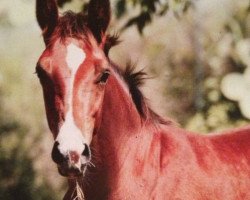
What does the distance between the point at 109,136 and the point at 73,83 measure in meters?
0.54

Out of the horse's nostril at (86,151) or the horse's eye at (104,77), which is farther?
the horse's eye at (104,77)

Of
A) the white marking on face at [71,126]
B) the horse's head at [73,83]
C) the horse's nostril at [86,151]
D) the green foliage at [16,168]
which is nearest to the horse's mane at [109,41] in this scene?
the horse's head at [73,83]

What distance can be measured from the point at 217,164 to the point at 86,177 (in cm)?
99

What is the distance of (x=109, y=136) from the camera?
13.1 ft

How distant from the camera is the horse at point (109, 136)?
363 cm

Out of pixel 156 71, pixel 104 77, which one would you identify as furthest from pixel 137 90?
pixel 156 71

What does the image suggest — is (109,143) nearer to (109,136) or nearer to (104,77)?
(109,136)

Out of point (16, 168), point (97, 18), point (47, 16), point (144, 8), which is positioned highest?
point (47, 16)

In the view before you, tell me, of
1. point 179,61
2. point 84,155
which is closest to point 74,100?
point 84,155

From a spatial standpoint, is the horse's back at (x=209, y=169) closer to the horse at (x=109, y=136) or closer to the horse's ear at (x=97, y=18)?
the horse at (x=109, y=136)

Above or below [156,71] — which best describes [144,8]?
above

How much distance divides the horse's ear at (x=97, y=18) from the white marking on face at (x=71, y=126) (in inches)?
10.7

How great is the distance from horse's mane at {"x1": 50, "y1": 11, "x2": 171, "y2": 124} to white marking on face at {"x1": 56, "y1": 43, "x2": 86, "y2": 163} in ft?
0.39

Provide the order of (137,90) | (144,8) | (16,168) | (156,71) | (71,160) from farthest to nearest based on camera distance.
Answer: (156,71)
(16,168)
(144,8)
(137,90)
(71,160)
